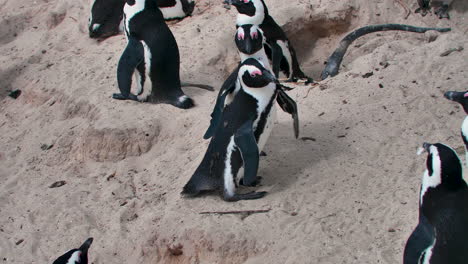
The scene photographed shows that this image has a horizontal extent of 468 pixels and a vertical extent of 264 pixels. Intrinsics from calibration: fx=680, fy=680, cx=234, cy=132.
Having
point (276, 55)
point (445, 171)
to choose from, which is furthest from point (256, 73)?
point (276, 55)

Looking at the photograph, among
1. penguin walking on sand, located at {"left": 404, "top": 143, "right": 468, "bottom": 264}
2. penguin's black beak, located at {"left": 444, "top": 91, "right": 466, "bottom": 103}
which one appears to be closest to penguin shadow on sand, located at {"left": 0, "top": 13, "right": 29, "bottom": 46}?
penguin's black beak, located at {"left": 444, "top": 91, "right": 466, "bottom": 103}

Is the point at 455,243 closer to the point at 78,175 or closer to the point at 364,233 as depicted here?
the point at 364,233

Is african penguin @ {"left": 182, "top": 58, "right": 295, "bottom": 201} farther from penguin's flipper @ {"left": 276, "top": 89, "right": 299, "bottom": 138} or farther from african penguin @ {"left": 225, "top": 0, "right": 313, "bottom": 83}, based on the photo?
african penguin @ {"left": 225, "top": 0, "right": 313, "bottom": 83}

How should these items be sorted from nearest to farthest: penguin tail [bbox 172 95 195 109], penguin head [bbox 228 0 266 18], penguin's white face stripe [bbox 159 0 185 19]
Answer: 1. penguin tail [bbox 172 95 195 109]
2. penguin head [bbox 228 0 266 18]
3. penguin's white face stripe [bbox 159 0 185 19]

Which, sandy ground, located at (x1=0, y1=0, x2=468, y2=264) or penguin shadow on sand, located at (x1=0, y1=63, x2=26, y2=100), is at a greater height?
sandy ground, located at (x1=0, y1=0, x2=468, y2=264)

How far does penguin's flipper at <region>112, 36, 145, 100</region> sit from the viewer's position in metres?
4.89

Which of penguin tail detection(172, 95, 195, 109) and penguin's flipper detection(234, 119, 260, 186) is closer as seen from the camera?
penguin's flipper detection(234, 119, 260, 186)

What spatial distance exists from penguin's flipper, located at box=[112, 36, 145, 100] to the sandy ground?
110 mm

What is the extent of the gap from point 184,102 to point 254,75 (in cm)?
137

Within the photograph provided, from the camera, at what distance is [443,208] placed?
2.73m

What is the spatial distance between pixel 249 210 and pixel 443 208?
3.28 ft

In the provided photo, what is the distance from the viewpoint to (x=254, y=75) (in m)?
3.53

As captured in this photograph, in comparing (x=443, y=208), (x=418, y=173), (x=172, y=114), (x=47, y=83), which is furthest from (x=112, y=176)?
(x=443, y=208)

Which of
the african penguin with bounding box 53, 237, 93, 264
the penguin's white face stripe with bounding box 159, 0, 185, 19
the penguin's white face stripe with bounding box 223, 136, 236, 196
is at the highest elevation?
the penguin's white face stripe with bounding box 223, 136, 236, 196
